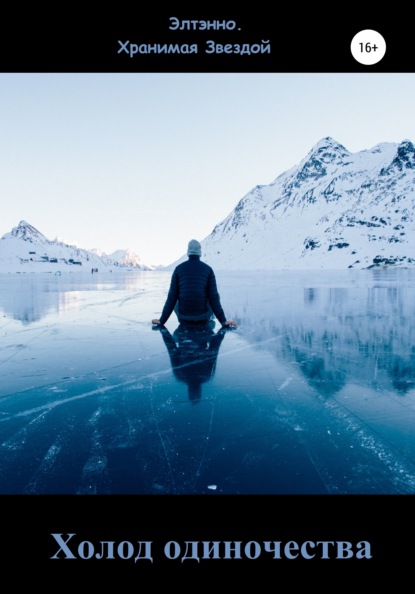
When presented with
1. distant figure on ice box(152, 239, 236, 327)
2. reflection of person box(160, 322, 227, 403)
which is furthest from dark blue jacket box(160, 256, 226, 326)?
reflection of person box(160, 322, 227, 403)

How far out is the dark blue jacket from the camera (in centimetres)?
762

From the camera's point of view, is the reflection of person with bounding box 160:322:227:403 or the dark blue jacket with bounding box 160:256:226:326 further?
the dark blue jacket with bounding box 160:256:226:326

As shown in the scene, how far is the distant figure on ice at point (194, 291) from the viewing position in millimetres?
7633

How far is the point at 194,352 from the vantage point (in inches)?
229

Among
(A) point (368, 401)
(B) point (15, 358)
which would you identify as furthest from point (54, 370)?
(A) point (368, 401)

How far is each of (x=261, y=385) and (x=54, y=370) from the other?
293 centimetres
